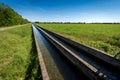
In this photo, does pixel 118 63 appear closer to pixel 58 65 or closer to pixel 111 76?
pixel 111 76

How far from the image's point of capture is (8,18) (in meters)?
62.6

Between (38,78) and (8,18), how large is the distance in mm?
59094

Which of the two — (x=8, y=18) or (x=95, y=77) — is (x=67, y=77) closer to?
(x=95, y=77)

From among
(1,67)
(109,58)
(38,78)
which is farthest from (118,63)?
(1,67)

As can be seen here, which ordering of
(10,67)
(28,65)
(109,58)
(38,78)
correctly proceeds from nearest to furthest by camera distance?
(38,78)
(10,67)
(28,65)
(109,58)

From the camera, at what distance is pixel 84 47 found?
15.2 m

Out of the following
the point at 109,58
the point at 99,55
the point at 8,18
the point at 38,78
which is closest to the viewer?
the point at 38,78

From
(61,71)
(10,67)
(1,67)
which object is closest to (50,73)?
(61,71)

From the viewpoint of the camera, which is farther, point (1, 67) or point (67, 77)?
point (1, 67)

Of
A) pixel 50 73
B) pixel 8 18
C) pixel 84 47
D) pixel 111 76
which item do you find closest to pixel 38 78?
pixel 50 73

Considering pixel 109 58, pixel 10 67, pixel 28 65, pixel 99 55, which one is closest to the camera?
pixel 10 67

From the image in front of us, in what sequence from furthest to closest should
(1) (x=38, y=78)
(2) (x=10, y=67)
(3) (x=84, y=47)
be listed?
1. (3) (x=84, y=47)
2. (2) (x=10, y=67)
3. (1) (x=38, y=78)

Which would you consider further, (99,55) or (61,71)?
(99,55)

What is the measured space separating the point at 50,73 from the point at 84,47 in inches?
267
